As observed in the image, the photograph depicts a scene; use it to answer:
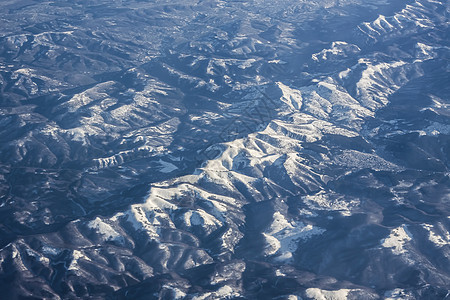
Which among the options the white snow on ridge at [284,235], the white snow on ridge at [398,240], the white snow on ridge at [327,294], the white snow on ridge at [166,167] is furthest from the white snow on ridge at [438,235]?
the white snow on ridge at [166,167]

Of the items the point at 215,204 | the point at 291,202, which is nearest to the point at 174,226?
the point at 215,204

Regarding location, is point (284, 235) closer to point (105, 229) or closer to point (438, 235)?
point (438, 235)

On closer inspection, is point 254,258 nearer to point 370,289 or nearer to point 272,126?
point 370,289

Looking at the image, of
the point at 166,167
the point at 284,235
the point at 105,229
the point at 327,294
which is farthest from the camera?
the point at 166,167

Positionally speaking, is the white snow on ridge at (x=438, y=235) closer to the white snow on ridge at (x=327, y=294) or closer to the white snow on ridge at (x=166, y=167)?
the white snow on ridge at (x=327, y=294)

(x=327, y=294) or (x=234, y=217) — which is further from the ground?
(x=327, y=294)

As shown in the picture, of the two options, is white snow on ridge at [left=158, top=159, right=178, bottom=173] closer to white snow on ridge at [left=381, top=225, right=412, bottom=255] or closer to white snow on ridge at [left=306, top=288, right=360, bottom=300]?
white snow on ridge at [left=381, top=225, right=412, bottom=255]

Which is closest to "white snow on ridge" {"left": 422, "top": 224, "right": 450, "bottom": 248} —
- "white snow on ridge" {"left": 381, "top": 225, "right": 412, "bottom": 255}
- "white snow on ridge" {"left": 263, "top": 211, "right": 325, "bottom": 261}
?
"white snow on ridge" {"left": 381, "top": 225, "right": 412, "bottom": 255}

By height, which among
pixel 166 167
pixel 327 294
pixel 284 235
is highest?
pixel 327 294

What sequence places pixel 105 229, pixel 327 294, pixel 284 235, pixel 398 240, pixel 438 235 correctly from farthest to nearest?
pixel 284 235, pixel 105 229, pixel 438 235, pixel 398 240, pixel 327 294

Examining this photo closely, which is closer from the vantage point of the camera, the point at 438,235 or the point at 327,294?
the point at 327,294

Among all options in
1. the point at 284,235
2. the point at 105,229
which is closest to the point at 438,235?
the point at 284,235
